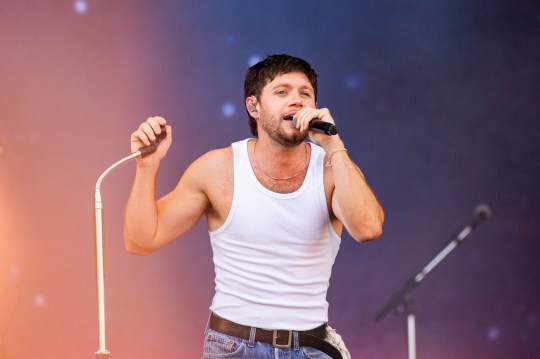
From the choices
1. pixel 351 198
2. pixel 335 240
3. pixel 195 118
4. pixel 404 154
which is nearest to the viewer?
pixel 351 198

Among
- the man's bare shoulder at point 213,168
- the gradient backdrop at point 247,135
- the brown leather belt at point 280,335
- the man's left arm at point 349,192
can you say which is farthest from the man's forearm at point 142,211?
the gradient backdrop at point 247,135

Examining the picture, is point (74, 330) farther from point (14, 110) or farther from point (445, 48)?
point (445, 48)

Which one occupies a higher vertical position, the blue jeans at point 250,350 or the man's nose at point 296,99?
the man's nose at point 296,99

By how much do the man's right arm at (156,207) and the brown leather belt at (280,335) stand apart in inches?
12.3

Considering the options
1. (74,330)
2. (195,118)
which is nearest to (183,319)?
(74,330)

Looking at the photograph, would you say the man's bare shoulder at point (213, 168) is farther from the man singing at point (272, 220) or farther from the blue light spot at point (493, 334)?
the blue light spot at point (493, 334)

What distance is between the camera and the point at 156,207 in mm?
2406

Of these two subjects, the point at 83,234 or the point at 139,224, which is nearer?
the point at 139,224

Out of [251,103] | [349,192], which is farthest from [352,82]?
[349,192]

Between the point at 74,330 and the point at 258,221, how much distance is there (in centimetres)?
143

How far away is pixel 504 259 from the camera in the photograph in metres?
3.87

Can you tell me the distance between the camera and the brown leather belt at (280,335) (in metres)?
2.27

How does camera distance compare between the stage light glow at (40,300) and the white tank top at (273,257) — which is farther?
the stage light glow at (40,300)

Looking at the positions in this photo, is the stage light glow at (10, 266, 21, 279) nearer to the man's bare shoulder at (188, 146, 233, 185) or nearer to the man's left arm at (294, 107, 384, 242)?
the man's bare shoulder at (188, 146, 233, 185)
